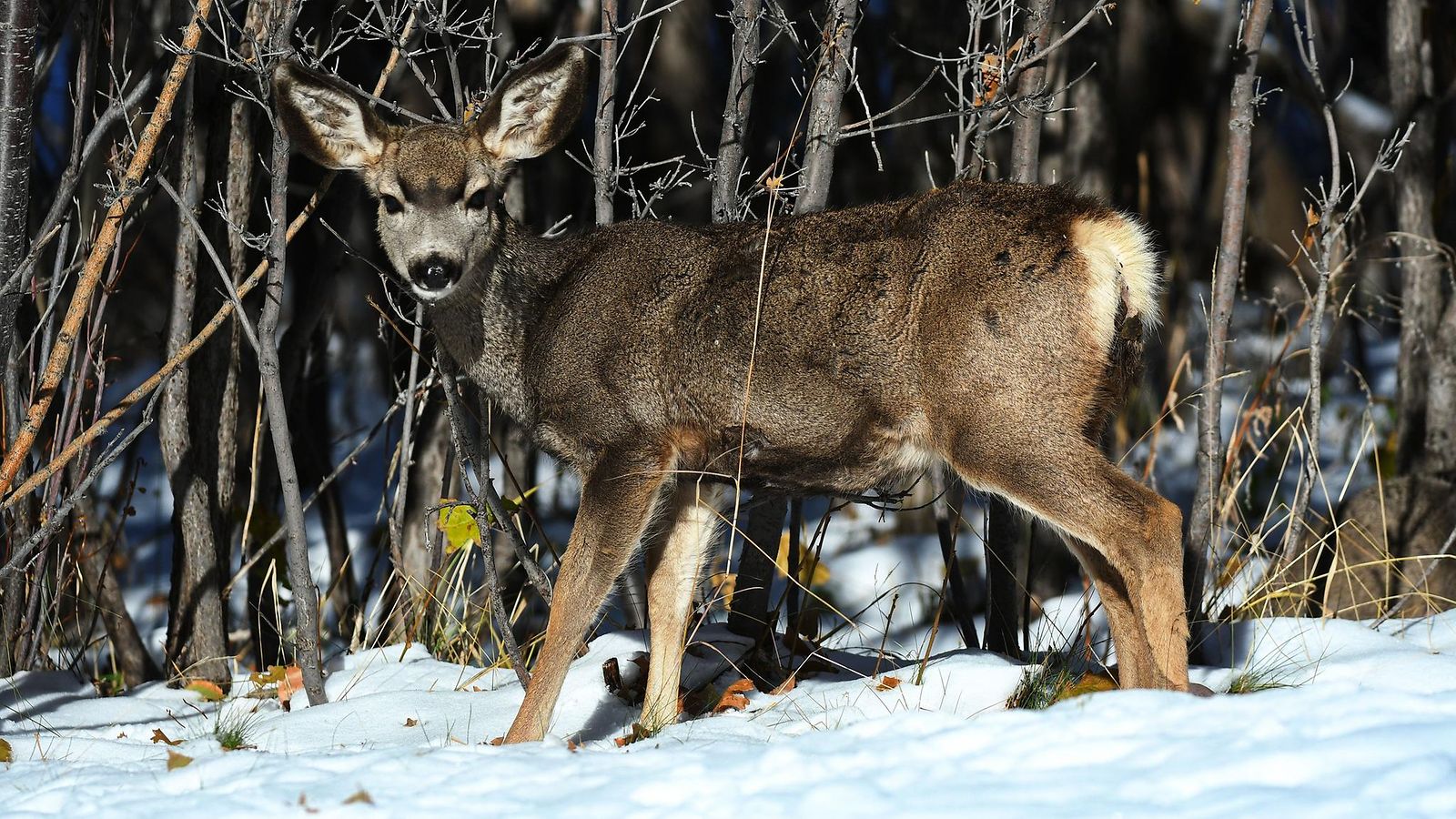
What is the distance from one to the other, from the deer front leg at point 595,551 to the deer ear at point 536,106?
1208 mm

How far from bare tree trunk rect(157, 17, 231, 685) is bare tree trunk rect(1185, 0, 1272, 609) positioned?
416 cm

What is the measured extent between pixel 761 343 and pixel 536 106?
1224 mm

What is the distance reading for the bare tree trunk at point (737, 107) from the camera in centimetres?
562

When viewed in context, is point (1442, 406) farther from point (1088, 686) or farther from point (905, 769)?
point (905, 769)

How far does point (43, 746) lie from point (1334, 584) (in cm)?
589

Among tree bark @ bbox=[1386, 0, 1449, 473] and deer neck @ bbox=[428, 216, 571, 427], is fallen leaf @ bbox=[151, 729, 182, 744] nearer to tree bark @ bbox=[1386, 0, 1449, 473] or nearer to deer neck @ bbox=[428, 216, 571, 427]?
deer neck @ bbox=[428, 216, 571, 427]

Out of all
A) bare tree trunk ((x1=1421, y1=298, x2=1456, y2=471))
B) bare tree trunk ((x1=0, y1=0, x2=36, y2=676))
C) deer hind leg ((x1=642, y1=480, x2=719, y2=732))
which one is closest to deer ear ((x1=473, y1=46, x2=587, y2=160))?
deer hind leg ((x1=642, y1=480, x2=719, y2=732))

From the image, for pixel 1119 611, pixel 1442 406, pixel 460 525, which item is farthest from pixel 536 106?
pixel 1442 406

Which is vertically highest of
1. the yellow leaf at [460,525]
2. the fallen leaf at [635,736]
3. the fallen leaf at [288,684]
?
the yellow leaf at [460,525]

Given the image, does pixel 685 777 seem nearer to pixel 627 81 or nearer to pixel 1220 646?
pixel 1220 646

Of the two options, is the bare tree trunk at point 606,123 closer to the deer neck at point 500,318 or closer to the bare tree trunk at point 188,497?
the deer neck at point 500,318

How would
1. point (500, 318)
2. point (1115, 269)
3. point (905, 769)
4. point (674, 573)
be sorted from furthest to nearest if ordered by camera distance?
point (674, 573) < point (500, 318) < point (1115, 269) < point (905, 769)

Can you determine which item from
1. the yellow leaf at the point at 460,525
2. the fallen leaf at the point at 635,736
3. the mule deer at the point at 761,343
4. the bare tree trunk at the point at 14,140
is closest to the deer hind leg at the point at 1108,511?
the mule deer at the point at 761,343

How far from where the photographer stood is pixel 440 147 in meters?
4.91
